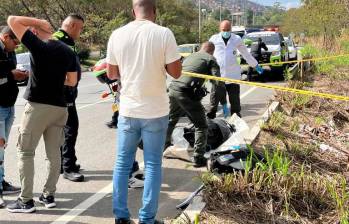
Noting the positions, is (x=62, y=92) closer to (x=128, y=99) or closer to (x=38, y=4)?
(x=128, y=99)

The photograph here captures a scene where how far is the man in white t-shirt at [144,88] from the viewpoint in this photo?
3.66 meters

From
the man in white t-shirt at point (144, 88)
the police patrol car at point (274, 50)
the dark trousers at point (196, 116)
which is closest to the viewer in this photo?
the man in white t-shirt at point (144, 88)

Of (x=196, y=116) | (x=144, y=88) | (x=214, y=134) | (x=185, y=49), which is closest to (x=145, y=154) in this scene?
(x=144, y=88)

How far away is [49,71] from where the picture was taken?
14.0 ft

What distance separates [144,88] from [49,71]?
1070 mm

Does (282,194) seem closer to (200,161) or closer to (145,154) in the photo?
(145,154)

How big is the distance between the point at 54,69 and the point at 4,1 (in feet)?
137

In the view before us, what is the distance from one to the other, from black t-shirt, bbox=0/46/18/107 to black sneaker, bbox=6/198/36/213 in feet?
3.33

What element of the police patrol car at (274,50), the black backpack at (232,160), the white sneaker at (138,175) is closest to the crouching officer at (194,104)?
the white sneaker at (138,175)

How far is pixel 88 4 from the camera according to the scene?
45219 millimetres

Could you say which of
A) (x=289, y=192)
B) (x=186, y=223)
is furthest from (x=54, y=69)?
(x=289, y=192)

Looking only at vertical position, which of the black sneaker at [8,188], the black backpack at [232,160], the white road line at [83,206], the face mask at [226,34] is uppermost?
the face mask at [226,34]

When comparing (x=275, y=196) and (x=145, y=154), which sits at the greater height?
(x=145, y=154)

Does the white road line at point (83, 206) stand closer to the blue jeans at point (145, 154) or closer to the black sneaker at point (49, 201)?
the black sneaker at point (49, 201)
